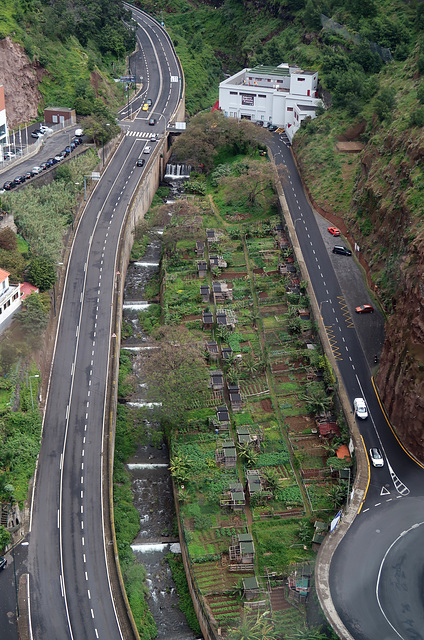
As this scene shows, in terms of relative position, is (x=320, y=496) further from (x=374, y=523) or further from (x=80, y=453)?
(x=80, y=453)

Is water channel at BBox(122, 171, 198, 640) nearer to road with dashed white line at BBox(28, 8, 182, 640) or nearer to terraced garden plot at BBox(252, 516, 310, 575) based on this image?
road with dashed white line at BBox(28, 8, 182, 640)

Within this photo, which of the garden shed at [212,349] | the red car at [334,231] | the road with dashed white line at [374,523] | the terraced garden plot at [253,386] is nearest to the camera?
the road with dashed white line at [374,523]

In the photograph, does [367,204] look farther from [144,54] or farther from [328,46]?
[144,54]

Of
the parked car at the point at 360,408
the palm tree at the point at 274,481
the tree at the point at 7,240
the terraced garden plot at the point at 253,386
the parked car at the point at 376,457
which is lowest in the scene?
the palm tree at the point at 274,481

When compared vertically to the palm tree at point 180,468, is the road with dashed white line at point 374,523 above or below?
above

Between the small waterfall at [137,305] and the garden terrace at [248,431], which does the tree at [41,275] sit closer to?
the small waterfall at [137,305]

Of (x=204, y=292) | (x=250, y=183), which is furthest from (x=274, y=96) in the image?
(x=204, y=292)

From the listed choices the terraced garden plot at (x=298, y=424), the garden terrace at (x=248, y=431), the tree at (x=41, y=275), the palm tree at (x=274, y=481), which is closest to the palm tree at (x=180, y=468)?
the garden terrace at (x=248, y=431)
